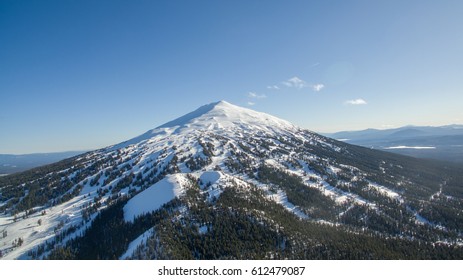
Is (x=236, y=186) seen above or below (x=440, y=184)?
above

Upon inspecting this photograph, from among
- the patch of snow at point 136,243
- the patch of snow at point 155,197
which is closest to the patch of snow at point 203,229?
the patch of snow at point 136,243

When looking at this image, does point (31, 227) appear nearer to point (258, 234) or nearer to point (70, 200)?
point (70, 200)

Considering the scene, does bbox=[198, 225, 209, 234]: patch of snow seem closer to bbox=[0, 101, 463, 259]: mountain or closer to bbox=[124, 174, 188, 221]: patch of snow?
bbox=[0, 101, 463, 259]: mountain

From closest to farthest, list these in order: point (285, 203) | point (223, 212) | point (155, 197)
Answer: point (223, 212) < point (155, 197) < point (285, 203)

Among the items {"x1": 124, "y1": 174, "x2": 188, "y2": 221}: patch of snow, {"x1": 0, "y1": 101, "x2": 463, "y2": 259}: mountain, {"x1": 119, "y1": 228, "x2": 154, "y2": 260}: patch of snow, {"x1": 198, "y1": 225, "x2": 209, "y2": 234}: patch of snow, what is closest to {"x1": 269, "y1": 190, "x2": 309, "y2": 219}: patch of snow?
{"x1": 0, "y1": 101, "x2": 463, "y2": 259}: mountain

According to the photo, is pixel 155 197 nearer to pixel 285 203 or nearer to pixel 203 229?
pixel 203 229

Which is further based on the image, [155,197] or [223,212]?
[155,197]

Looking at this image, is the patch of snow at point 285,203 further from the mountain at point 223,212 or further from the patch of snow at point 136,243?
the patch of snow at point 136,243

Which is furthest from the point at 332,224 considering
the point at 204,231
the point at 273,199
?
the point at 204,231

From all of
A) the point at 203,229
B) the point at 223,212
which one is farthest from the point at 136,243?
the point at 223,212
